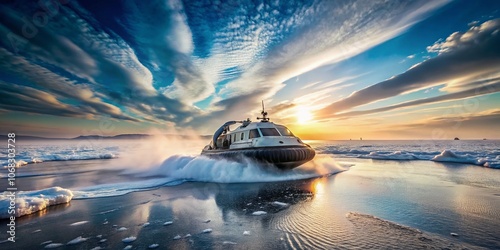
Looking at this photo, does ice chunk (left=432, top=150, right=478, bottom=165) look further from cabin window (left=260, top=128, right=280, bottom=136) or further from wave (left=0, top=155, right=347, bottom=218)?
cabin window (left=260, top=128, right=280, bottom=136)

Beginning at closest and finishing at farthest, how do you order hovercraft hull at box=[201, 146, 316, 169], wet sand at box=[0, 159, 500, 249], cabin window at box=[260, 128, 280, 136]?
wet sand at box=[0, 159, 500, 249] < hovercraft hull at box=[201, 146, 316, 169] < cabin window at box=[260, 128, 280, 136]

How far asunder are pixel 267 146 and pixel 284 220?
572cm

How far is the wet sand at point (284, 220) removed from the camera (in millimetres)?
3043

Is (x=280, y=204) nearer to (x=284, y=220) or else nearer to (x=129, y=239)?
(x=284, y=220)

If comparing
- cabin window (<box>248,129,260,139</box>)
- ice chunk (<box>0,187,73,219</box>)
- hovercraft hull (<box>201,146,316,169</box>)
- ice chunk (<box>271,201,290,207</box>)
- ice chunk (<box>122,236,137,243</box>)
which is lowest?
ice chunk (<box>271,201,290,207</box>)

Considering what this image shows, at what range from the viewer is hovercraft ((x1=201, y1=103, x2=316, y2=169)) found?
9391mm

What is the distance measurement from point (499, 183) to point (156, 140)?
25.7 m

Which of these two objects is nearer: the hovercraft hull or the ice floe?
the ice floe

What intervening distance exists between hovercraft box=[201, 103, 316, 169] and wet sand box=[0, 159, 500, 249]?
300cm

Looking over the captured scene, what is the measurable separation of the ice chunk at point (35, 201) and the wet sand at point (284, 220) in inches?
11.3

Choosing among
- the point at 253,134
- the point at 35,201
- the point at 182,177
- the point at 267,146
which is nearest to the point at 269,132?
the point at 253,134

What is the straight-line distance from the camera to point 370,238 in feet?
10.00

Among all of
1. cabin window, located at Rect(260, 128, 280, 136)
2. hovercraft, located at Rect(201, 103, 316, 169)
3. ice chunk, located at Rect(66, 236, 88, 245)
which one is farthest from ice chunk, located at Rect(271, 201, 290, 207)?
cabin window, located at Rect(260, 128, 280, 136)

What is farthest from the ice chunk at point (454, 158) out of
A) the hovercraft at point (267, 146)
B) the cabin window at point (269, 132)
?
the cabin window at point (269, 132)
